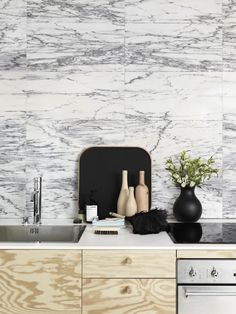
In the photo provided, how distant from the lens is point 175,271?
2156 millimetres

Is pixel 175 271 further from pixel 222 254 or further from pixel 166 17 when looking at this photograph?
pixel 166 17

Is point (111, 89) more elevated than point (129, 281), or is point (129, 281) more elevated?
point (111, 89)

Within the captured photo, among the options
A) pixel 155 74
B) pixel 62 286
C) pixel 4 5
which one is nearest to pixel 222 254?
pixel 62 286

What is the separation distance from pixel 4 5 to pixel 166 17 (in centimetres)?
101

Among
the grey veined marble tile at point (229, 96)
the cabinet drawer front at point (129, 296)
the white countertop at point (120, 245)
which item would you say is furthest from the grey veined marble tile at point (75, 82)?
the cabinet drawer front at point (129, 296)

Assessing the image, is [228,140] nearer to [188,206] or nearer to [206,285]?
[188,206]

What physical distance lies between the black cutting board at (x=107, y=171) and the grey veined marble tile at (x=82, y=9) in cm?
82

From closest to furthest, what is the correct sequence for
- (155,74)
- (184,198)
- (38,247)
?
(38,247), (184,198), (155,74)

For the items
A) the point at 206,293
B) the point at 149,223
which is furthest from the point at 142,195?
the point at 206,293

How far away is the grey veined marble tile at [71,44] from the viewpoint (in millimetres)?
2867

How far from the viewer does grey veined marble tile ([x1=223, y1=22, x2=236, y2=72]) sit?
2877 mm

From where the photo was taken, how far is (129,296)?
7.06 feet

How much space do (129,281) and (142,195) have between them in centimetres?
70

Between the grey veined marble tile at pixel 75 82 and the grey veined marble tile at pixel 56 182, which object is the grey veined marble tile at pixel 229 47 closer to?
the grey veined marble tile at pixel 75 82
